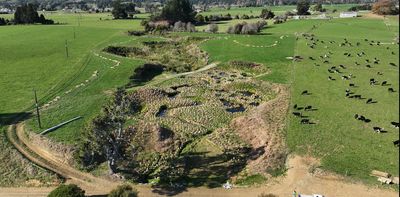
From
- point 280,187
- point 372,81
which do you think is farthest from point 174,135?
point 372,81

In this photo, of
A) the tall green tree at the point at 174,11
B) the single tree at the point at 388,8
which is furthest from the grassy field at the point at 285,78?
the tall green tree at the point at 174,11

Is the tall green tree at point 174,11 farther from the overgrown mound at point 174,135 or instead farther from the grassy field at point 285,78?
the overgrown mound at point 174,135

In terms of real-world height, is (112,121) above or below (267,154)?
above

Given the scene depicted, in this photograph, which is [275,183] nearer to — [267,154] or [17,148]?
[267,154]

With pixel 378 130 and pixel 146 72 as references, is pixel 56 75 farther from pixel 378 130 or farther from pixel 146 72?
pixel 378 130

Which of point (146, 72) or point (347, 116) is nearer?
point (347, 116)

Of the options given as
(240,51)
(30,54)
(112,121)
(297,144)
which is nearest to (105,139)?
(112,121)

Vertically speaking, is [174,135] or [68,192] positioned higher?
[68,192]
